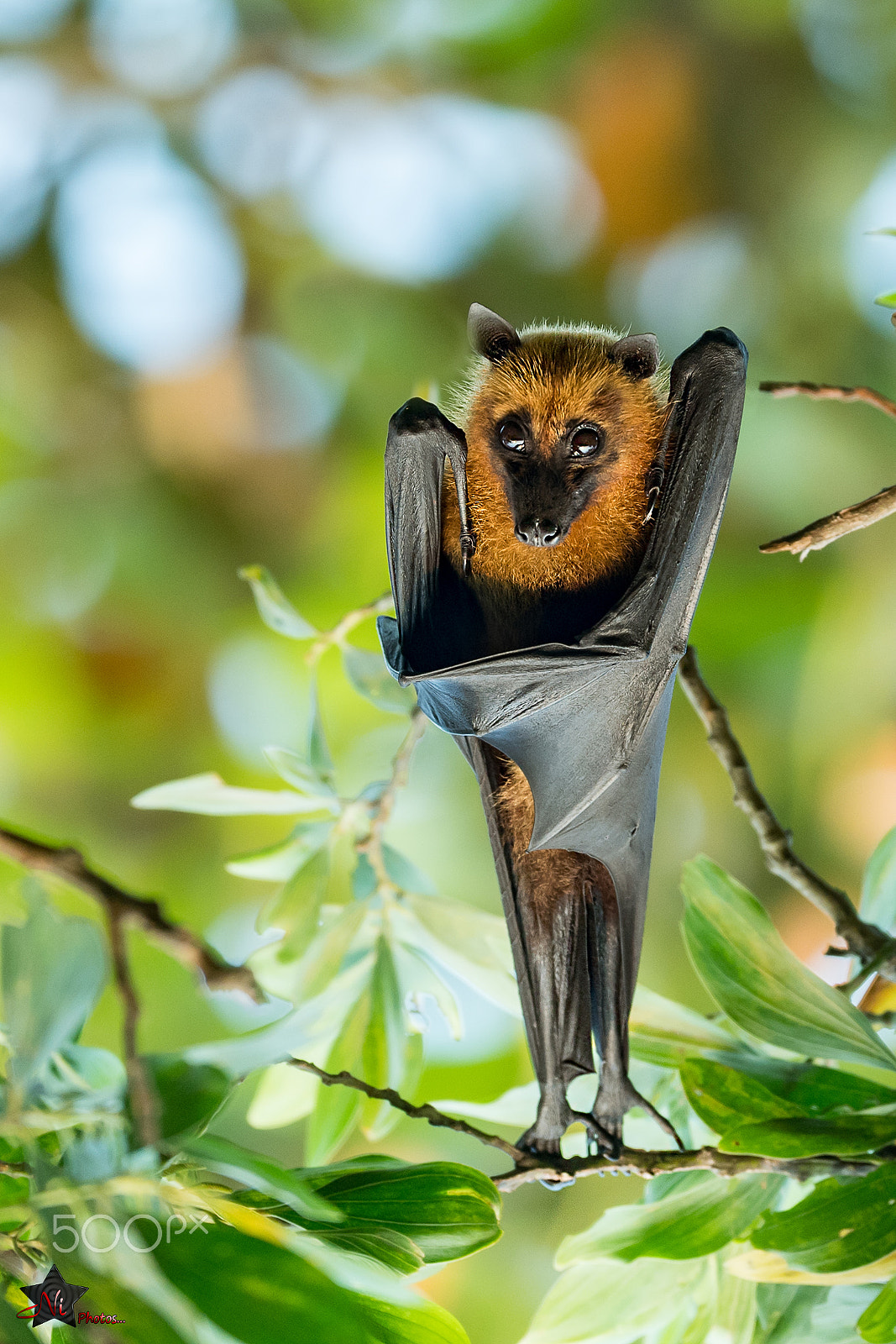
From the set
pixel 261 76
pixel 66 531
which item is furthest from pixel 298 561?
pixel 261 76

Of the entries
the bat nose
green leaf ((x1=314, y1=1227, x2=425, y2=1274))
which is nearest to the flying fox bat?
the bat nose

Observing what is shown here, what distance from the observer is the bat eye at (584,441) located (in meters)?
0.88

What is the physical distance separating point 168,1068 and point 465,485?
53 centimetres

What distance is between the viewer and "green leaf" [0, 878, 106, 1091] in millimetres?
689

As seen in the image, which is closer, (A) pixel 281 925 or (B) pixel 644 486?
(B) pixel 644 486

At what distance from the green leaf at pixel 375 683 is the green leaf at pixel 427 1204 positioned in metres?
0.54

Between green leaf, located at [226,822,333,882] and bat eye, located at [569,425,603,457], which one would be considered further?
green leaf, located at [226,822,333,882]

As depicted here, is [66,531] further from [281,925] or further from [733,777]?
[733,777]

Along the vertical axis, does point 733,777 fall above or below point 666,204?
below

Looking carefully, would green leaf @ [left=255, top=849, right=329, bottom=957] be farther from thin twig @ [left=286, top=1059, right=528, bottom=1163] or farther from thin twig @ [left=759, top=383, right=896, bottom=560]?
thin twig @ [left=759, top=383, right=896, bottom=560]

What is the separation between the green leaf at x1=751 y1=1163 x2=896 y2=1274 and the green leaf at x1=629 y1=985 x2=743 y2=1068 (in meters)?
0.16

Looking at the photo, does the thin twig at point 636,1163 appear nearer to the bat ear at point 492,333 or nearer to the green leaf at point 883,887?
the green leaf at point 883,887

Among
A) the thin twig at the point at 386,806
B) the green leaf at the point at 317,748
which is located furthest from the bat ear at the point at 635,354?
the green leaf at the point at 317,748

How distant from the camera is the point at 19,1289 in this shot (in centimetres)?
70
